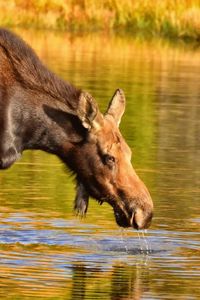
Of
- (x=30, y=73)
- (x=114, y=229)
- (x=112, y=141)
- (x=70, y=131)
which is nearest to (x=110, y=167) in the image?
(x=112, y=141)

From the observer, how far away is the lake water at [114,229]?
455 inches

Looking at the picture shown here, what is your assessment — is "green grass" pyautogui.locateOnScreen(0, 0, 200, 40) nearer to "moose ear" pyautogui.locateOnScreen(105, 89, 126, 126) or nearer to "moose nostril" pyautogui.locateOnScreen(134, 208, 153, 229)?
"moose ear" pyautogui.locateOnScreen(105, 89, 126, 126)

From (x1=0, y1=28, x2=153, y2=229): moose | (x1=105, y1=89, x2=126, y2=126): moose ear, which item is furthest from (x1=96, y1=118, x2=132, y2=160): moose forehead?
(x1=105, y1=89, x2=126, y2=126): moose ear

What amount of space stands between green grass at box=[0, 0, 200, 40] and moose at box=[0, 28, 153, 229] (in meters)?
32.1

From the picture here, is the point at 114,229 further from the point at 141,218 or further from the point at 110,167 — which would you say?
the point at 141,218

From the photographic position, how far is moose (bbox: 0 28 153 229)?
11844mm

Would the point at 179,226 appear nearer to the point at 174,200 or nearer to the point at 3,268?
the point at 174,200

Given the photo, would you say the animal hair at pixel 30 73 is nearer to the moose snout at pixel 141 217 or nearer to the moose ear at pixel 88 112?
the moose ear at pixel 88 112

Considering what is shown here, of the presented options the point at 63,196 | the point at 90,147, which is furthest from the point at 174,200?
the point at 90,147

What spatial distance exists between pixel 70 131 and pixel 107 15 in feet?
114

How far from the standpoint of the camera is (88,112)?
11.8 metres

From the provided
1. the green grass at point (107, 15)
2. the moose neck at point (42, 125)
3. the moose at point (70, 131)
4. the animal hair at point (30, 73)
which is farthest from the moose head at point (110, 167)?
the green grass at point (107, 15)

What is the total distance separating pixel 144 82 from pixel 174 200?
14146 millimetres

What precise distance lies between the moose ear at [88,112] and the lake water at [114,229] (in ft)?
1.95
